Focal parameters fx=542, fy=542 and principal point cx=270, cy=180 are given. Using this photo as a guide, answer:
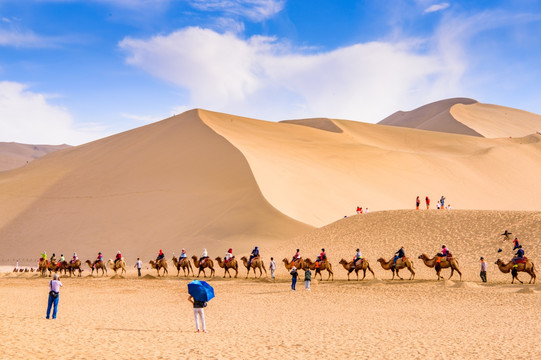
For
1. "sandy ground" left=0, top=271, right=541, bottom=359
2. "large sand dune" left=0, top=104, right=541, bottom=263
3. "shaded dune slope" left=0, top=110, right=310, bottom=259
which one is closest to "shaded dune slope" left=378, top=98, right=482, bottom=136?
"large sand dune" left=0, top=104, right=541, bottom=263

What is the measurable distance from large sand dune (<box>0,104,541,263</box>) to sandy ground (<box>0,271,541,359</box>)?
966 inches

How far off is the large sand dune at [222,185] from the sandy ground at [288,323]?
24.5 meters

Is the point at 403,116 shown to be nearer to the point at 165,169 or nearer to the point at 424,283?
the point at 165,169

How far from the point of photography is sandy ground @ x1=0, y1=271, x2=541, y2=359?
1258 centimetres

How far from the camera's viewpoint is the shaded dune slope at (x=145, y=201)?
178ft

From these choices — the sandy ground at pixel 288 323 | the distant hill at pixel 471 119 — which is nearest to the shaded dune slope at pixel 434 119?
the distant hill at pixel 471 119

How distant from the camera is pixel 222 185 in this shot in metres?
63.8

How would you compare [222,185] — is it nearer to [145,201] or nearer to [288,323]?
[145,201]

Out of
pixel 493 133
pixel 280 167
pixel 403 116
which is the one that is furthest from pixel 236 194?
pixel 403 116

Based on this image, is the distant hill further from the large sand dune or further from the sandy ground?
the sandy ground

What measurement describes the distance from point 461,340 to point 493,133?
133m

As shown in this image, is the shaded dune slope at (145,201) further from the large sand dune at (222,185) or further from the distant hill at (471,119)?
the distant hill at (471,119)

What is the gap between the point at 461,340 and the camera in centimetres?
1393

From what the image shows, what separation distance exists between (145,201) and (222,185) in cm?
935
